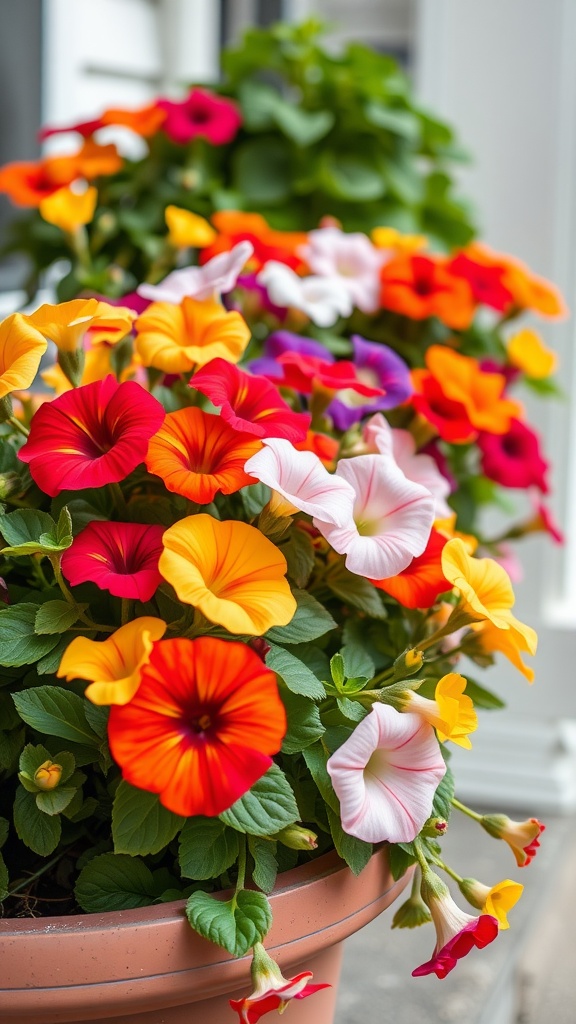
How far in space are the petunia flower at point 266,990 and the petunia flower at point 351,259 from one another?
580mm

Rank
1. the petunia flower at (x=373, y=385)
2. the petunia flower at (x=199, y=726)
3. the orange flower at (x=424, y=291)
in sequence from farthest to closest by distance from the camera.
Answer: the orange flower at (x=424, y=291) → the petunia flower at (x=373, y=385) → the petunia flower at (x=199, y=726)

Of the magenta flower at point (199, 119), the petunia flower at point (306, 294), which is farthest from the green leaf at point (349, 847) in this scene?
the magenta flower at point (199, 119)

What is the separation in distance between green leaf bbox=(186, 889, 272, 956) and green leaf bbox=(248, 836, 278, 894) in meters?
0.01

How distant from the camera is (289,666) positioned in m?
0.41

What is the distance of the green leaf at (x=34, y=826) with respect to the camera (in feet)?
1.33

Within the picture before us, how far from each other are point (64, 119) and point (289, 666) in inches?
35.7

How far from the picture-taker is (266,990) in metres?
0.36

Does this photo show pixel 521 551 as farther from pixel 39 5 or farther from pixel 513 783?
pixel 39 5

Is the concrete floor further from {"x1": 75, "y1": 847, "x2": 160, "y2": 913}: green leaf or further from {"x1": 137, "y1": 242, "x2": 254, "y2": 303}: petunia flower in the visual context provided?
{"x1": 137, "y1": 242, "x2": 254, "y2": 303}: petunia flower

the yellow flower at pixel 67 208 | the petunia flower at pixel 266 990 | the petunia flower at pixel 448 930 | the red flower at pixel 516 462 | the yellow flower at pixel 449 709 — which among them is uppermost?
the yellow flower at pixel 67 208

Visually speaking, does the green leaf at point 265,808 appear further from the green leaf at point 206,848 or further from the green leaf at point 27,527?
the green leaf at point 27,527

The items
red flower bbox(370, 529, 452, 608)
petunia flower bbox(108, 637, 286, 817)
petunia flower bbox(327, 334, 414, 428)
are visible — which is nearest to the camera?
petunia flower bbox(108, 637, 286, 817)

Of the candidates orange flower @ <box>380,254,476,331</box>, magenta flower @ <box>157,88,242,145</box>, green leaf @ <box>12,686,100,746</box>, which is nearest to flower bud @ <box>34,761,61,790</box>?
green leaf @ <box>12,686,100,746</box>

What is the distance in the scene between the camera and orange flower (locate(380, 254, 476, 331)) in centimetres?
83
